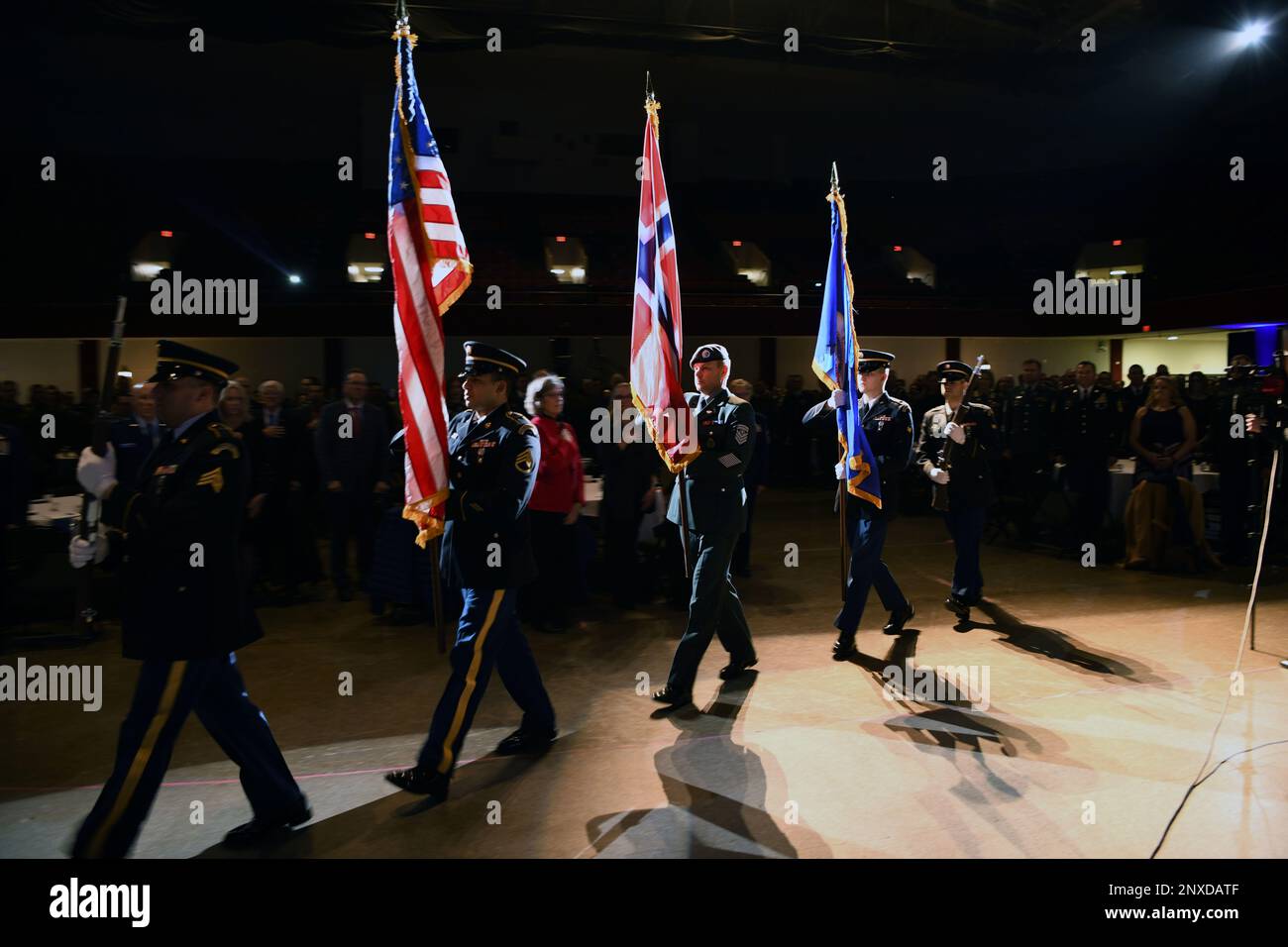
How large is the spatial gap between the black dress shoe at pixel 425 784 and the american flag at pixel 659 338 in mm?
1958

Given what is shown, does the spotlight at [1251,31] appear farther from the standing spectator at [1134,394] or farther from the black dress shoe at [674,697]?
the black dress shoe at [674,697]

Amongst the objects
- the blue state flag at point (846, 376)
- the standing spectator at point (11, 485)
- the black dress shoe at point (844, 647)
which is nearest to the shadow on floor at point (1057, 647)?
the black dress shoe at point (844, 647)

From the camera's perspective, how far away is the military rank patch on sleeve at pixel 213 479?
306cm

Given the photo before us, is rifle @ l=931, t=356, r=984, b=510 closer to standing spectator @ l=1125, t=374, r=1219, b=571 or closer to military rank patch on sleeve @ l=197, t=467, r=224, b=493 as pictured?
standing spectator @ l=1125, t=374, r=1219, b=571

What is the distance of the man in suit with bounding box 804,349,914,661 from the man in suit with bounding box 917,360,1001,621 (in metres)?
0.66

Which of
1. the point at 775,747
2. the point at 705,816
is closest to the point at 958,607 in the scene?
the point at 775,747

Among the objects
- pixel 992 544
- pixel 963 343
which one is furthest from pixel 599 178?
pixel 992 544

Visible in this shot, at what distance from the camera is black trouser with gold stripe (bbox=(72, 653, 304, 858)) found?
114 inches

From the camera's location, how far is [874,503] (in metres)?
5.54

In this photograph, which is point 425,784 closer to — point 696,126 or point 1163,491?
point 1163,491

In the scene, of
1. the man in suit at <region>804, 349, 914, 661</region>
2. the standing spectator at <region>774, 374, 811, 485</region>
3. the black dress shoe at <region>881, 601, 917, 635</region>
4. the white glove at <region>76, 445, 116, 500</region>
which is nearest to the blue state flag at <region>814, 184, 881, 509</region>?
the man in suit at <region>804, 349, 914, 661</region>

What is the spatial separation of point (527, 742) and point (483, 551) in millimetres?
1060

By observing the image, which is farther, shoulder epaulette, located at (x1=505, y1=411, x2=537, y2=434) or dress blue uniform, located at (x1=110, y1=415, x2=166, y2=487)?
dress blue uniform, located at (x1=110, y1=415, x2=166, y2=487)

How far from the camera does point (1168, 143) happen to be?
22391 mm
